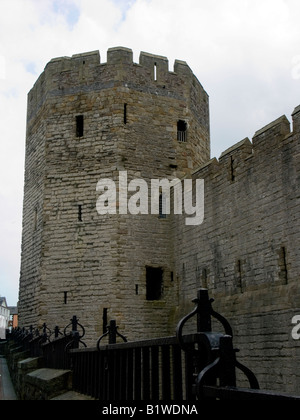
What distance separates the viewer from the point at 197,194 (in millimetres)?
12148

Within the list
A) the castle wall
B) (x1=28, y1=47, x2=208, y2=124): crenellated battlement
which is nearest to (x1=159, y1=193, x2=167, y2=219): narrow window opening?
the castle wall

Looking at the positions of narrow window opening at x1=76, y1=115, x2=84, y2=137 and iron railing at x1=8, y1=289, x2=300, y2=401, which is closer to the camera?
iron railing at x1=8, y1=289, x2=300, y2=401

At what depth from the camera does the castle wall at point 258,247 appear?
858 cm

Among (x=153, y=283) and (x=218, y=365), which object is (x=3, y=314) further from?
(x=218, y=365)

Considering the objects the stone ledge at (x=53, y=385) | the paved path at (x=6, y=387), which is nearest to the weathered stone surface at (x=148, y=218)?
the paved path at (x=6, y=387)

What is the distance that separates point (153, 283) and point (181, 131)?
180 inches

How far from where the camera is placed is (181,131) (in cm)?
1453

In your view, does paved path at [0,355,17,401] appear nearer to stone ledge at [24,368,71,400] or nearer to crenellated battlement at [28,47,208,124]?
stone ledge at [24,368,71,400]

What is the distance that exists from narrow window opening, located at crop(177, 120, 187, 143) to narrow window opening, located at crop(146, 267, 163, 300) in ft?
12.9

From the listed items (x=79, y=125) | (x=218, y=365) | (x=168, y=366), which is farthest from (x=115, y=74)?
(x=218, y=365)

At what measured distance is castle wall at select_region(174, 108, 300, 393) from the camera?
8.58 meters
